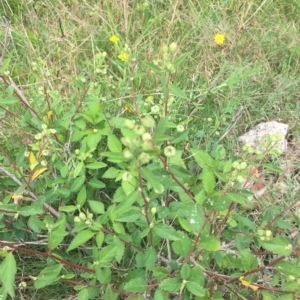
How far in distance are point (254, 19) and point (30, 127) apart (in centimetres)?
172

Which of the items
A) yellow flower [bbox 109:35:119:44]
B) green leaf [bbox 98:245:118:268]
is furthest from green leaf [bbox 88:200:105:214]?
yellow flower [bbox 109:35:119:44]

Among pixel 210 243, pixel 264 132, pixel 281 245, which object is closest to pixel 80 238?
pixel 210 243

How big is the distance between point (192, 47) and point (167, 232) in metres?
1.63

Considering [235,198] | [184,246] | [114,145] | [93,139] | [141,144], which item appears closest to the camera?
[141,144]

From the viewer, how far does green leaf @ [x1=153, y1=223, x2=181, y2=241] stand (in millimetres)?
1235

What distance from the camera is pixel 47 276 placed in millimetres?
1420

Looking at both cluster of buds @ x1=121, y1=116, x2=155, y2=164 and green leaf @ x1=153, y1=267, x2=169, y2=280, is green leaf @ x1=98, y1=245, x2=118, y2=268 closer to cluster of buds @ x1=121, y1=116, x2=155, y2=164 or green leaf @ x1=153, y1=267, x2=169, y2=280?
green leaf @ x1=153, y1=267, x2=169, y2=280

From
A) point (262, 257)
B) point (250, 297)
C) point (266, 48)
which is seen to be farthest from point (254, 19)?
point (250, 297)

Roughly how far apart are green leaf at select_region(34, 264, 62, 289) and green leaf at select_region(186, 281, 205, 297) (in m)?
0.47

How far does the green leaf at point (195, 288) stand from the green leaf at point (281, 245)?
0.84 ft

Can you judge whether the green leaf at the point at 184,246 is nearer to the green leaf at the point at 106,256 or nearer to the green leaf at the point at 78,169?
the green leaf at the point at 106,256

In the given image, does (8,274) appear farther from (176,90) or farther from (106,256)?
(176,90)

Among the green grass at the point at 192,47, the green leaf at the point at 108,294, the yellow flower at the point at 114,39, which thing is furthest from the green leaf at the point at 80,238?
the yellow flower at the point at 114,39

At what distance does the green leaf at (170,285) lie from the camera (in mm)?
1275
